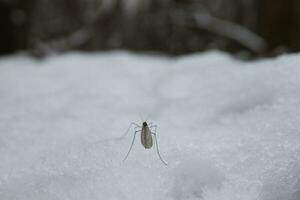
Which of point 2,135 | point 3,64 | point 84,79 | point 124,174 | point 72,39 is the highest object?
point 72,39

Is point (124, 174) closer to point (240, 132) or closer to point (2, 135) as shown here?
point (240, 132)

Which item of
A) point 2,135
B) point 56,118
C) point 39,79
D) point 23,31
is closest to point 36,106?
point 56,118

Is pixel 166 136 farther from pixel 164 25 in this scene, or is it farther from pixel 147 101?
pixel 164 25

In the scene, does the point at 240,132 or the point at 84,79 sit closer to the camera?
the point at 240,132

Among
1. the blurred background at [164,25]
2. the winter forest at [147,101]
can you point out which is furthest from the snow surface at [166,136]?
the blurred background at [164,25]

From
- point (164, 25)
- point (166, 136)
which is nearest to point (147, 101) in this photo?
point (166, 136)

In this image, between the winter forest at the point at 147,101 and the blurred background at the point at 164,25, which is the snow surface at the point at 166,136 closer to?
the winter forest at the point at 147,101

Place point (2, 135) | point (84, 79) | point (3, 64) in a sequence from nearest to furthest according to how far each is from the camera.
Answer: point (2, 135), point (84, 79), point (3, 64)

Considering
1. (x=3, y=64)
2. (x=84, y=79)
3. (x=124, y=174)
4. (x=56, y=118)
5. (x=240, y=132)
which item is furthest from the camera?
(x=3, y=64)

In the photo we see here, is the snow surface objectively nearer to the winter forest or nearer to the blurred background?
the winter forest
